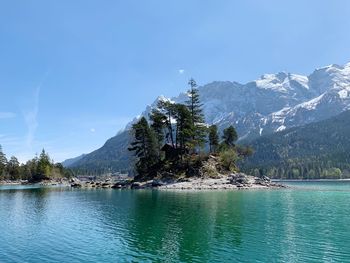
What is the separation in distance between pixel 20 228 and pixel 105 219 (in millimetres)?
12439

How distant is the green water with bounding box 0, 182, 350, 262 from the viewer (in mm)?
35375

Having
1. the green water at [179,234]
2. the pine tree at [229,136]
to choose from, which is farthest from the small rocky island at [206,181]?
the green water at [179,234]

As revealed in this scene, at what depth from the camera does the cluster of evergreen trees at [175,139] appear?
446ft

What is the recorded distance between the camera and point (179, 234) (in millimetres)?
44969

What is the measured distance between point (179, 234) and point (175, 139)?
10134cm

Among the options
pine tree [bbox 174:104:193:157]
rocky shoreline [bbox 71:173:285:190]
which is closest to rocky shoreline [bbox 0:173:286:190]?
rocky shoreline [bbox 71:173:285:190]

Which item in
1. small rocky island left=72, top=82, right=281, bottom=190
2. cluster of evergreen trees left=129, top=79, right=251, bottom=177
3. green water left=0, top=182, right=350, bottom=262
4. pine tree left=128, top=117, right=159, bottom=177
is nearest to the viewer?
green water left=0, top=182, right=350, bottom=262

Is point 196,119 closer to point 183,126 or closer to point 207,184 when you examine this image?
point 183,126

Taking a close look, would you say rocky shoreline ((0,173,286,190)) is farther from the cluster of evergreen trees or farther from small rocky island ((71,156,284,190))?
the cluster of evergreen trees

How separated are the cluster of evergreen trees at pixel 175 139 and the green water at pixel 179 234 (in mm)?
66725

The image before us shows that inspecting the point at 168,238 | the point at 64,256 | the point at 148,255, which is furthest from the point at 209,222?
the point at 64,256

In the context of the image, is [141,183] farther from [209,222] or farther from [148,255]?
[148,255]

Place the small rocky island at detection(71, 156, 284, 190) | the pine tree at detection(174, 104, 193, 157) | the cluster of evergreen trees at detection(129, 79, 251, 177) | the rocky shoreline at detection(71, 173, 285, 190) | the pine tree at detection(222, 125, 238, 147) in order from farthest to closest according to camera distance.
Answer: the pine tree at detection(222, 125, 238, 147) → the cluster of evergreen trees at detection(129, 79, 251, 177) → the pine tree at detection(174, 104, 193, 157) → the small rocky island at detection(71, 156, 284, 190) → the rocky shoreline at detection(71, 173, 285, 190)

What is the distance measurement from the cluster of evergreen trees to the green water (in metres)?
66.7
